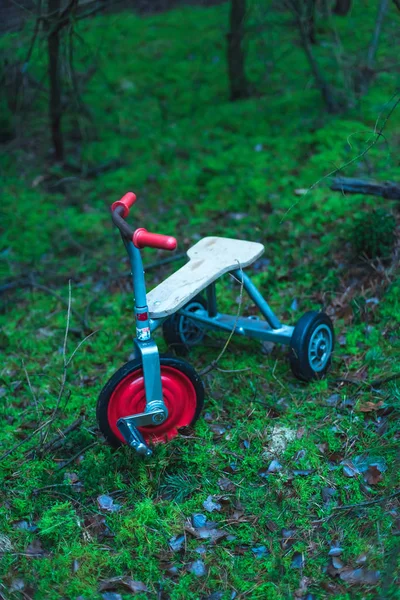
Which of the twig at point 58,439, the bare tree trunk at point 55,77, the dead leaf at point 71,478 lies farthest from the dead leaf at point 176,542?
the bare tree trunk at point 55,77

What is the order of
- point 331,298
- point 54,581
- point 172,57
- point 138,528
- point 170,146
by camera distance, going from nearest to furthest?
point 54,581 → point 138,528 → point 331,298 → point 170,146 → point 172,57

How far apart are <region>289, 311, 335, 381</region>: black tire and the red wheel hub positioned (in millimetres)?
679

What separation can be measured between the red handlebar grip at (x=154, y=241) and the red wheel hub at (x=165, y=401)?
0.68m

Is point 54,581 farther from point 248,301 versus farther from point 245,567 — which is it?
point 248,301

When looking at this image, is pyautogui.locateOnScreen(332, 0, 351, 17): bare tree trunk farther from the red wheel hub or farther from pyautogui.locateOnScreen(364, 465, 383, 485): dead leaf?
pyautogui.locateOnScreen(364, 465, 383, 485): dead leaf

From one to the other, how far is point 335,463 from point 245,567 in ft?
2.46

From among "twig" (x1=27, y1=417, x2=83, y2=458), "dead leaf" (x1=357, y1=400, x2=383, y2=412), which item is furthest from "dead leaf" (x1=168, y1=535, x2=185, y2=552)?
"dead leaf" (x1=357, y1=400, x2=383, y2=412)

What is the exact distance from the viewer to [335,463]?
10.2 ft

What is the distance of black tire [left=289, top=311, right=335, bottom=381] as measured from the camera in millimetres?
3504

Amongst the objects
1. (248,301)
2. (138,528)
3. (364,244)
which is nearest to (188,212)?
(248,301)

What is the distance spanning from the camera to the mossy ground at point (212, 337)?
2684 mm

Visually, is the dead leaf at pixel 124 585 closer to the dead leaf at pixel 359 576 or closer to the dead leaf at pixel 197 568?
the dead leaf at pixel 197 568

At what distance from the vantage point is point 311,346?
3.60 meters

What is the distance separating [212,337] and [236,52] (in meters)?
4.19
